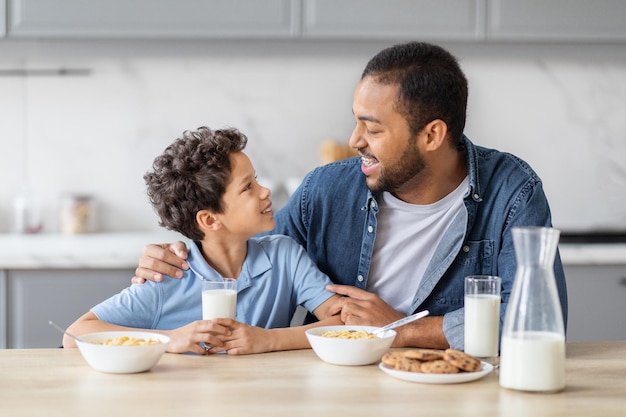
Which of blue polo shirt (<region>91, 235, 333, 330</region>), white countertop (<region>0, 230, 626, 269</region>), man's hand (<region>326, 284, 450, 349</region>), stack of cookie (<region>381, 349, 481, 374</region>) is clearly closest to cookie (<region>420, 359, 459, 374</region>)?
stack of cookie (<region>381, 349, 481, 374</region>)

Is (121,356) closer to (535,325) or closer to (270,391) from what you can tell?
(270,391)

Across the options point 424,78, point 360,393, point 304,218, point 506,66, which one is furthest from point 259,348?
point 506,66

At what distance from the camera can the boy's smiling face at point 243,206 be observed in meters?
2.06

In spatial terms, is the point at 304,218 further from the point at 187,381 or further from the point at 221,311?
the point at 187,381

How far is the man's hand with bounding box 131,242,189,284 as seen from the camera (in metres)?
1.99

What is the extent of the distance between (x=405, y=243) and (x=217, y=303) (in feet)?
2.20

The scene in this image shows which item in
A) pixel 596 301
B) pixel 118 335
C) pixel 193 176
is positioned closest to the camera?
pixel 118 335

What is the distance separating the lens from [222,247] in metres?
2.11

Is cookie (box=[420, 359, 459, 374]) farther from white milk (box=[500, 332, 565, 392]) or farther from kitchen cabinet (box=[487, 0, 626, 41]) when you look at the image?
kitchen cabinet (box=[487, 0, 626, 41])

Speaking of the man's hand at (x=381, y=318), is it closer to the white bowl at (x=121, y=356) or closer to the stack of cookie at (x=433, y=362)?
the stack of cookie at (x=433, y=362)

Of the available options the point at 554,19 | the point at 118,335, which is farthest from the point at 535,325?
the point at 554,19

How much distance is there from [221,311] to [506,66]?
8.62 ft

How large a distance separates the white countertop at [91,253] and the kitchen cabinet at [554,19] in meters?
0.88

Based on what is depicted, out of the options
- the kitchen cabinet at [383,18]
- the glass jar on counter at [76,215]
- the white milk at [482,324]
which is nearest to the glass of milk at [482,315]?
the white milk at [482,324]
